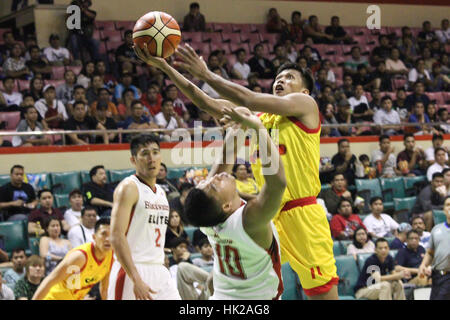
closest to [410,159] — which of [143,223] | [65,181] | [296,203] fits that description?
[65,181]

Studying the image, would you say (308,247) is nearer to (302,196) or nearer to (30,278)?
(302,196)

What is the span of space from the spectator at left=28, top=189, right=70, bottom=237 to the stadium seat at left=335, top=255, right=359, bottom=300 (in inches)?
128

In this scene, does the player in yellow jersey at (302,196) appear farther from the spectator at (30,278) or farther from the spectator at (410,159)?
the spectator at (410,159)

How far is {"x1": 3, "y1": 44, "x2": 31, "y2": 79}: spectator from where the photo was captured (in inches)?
428

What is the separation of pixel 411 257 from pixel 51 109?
526 centimetres

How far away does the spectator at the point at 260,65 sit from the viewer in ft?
43.0

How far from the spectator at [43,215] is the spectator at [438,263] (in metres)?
4.23

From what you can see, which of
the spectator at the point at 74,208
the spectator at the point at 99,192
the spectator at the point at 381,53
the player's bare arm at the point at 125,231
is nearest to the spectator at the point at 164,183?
the spectator at the point at 99,192

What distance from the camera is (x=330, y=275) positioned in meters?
4.76

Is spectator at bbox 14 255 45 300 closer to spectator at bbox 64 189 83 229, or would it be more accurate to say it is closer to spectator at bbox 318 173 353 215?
spectator at bbox 64 189 83 229

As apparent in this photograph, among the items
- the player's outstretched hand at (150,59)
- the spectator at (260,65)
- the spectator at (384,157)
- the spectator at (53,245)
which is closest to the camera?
the player's outstretched hand at (150,59)
